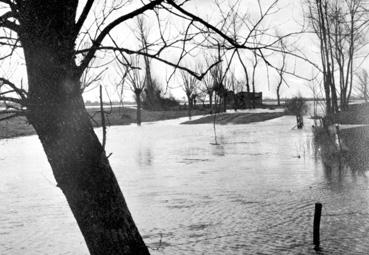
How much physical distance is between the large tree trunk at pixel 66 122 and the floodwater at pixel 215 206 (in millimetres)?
5085

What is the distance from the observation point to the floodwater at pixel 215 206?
28.1 ft

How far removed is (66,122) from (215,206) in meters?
8.62

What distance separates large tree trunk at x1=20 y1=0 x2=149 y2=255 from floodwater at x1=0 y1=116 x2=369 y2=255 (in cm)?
508

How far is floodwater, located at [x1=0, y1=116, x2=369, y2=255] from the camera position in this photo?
8.57 m

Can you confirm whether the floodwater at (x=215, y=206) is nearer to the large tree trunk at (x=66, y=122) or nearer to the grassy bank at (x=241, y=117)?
the large tree trunk at (x=66, y=122)

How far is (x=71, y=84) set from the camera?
321 centimetres

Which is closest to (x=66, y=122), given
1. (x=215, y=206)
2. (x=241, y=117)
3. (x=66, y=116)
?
(x=66, y=116)

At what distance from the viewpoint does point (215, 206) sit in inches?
452

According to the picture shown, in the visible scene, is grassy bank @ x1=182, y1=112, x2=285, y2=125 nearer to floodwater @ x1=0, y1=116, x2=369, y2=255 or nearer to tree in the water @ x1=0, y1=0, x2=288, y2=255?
floodwater @ x1=0, y1=116, x2=369, y2=255

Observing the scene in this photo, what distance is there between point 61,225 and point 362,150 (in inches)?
485

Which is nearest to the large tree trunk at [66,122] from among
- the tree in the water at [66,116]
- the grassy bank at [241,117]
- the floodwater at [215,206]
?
the tree in the water at [66,116]

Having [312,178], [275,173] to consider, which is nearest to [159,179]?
[275,173]

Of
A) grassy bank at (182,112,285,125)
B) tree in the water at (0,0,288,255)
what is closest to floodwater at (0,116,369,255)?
tree in the water at (0,0,288,255)

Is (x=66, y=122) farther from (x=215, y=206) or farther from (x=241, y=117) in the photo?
(x=241, y=117)
